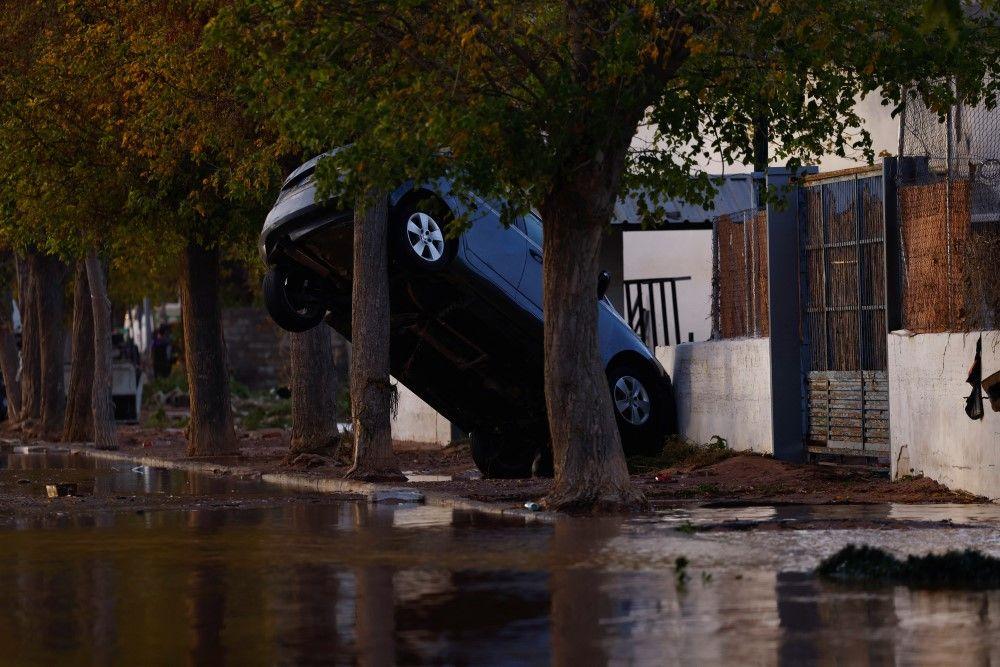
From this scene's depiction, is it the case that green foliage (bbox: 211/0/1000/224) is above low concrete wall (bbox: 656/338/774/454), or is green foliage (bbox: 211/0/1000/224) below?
above

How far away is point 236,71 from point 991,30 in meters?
10.1

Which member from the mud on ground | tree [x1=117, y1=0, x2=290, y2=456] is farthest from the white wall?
the mud on ground

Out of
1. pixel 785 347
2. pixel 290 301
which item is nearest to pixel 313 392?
pixel 290 301

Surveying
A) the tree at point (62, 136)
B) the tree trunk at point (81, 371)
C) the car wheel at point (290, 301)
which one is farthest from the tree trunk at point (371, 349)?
the tree trunk at point (81, 371)

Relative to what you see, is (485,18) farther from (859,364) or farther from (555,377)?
(859,364)

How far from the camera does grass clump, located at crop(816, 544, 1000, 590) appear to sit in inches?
399

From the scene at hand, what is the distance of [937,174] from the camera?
18.0 meters

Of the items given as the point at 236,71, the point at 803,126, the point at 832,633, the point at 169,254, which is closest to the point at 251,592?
the point at 832,633

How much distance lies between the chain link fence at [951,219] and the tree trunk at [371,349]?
5.28 metres

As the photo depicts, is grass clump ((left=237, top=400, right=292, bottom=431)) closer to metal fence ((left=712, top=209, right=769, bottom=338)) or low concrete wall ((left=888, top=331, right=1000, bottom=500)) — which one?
metal fence ((left=712, top=209, right=769, bottom=338))

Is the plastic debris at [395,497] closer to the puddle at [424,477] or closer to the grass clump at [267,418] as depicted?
the puddle at [424,477]

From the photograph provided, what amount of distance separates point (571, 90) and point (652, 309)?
16253mm

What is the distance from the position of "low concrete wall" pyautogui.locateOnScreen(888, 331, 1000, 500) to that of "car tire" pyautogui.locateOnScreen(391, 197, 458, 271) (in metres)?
4.70

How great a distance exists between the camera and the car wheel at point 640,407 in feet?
71.2
